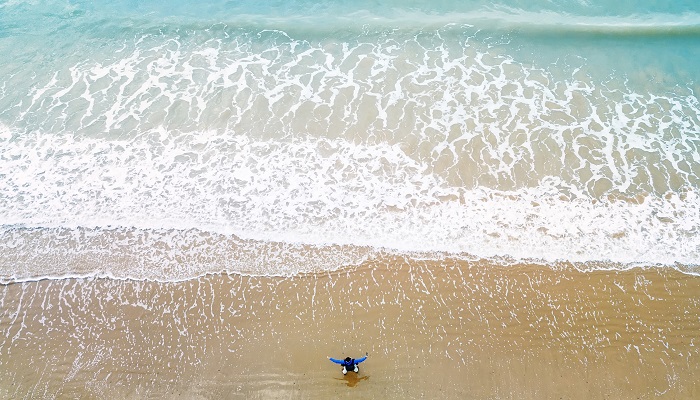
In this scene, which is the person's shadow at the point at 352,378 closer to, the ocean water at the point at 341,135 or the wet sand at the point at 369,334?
the wet sand at the point at 369,334

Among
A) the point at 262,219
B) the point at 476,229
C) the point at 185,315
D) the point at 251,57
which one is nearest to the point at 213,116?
the point at 251,57

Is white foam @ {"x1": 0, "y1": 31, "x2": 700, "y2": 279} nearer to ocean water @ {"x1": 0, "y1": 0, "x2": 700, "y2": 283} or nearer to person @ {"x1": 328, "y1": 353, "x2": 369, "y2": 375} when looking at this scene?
ocean water @ {"x1": 0, "y1": 0, "x2": 700, "y2": 283}

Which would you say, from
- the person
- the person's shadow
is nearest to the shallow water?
the person's shadow

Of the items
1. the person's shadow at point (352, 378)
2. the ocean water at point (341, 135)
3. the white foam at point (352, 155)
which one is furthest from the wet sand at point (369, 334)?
the white foam at point (352, 155)

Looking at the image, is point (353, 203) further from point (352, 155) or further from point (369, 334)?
point (369, 334)

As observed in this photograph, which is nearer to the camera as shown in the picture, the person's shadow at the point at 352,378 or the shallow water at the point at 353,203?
the person's shadow at the point at 352,378
